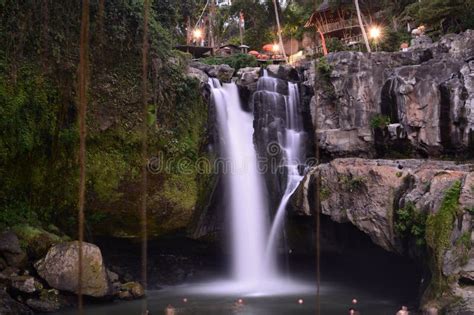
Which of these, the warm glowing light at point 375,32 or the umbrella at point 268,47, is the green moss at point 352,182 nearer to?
the warm glowing light at point 375,32

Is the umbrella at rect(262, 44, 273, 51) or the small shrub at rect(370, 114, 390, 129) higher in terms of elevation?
the umbrella at rect(262, 44, 273, 51)

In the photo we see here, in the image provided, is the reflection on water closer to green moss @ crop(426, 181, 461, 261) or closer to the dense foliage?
green moss @ crop(426, 181, 461, 261)

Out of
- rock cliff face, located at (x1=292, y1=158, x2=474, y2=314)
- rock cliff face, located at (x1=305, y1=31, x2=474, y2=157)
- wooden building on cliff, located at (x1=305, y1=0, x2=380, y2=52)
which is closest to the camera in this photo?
rock cliff face, located at (x1=292, y1=158, x2=474, y2=314)

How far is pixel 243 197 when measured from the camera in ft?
50.5

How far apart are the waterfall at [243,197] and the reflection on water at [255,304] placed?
6.47ft

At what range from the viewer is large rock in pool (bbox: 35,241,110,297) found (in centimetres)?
1125

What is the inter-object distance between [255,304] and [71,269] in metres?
4.27

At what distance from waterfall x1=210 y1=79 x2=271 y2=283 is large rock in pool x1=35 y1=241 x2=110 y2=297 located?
4.62 metres

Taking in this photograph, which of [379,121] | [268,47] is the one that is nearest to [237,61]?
[379,121]

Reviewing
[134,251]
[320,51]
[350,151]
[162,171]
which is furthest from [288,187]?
[320,51]

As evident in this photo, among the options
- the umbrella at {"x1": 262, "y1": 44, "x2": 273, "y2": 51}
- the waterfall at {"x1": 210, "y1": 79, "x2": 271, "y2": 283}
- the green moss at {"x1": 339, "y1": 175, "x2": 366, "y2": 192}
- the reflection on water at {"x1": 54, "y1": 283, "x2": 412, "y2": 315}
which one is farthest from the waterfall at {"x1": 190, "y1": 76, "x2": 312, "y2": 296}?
the umbrella at {"x1": 262, "y1": 44, "x2": 273, "y2": 51}

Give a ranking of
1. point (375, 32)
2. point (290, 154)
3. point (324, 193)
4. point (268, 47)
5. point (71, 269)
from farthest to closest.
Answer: point (268, 47), point (375, 32), point (290, 154), point (324, 193), point (71, 269)

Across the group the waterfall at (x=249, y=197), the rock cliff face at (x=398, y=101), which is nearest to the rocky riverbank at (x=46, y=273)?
the waterfall at (x=249, y=197)

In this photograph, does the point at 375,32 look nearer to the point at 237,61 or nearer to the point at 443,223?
the point at 237,61
